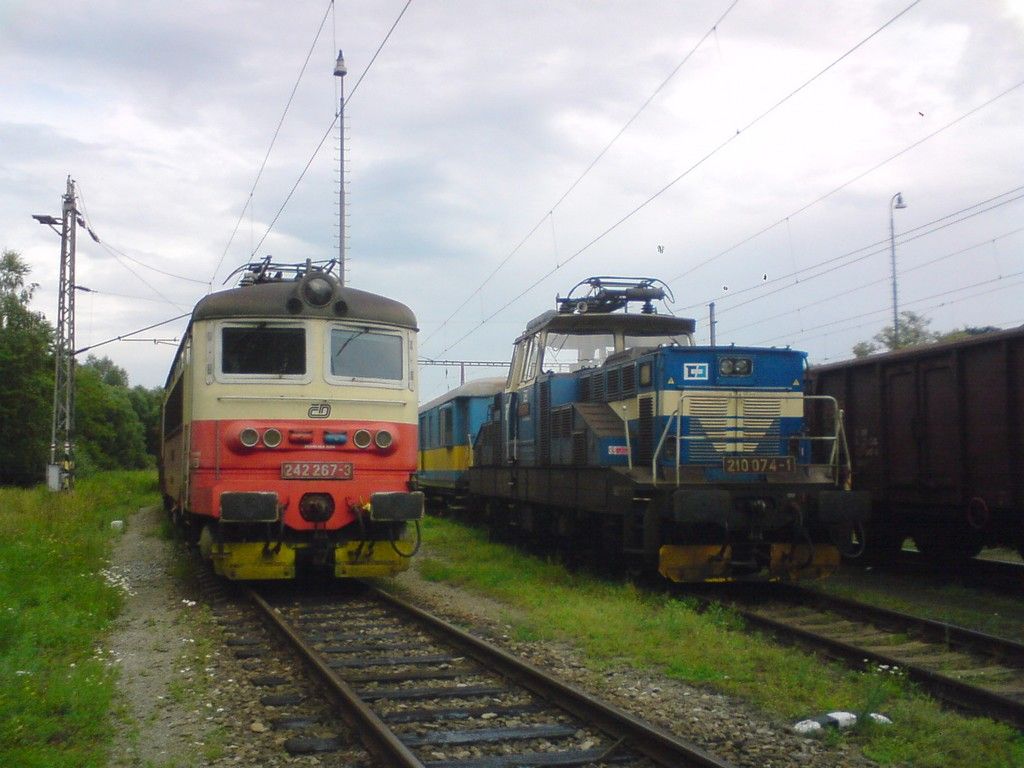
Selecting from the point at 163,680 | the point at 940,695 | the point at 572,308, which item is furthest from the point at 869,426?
the point at 163,680

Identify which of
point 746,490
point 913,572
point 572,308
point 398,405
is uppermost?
point 572,308

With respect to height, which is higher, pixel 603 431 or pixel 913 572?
pixel 603 431

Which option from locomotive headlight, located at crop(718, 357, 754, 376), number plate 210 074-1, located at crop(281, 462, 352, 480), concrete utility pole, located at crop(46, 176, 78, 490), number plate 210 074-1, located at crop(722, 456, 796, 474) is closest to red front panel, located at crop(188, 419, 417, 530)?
number plate 210 074-1, located at crop(281, 462, 352, 480)

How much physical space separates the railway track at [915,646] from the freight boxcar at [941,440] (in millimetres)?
2590

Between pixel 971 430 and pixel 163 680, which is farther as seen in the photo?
pixel 971 430

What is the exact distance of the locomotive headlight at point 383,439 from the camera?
9.91 metres

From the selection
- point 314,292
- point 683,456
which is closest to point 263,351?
point 314,292

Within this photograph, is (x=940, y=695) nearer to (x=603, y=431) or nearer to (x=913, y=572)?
(x=603, y=431)

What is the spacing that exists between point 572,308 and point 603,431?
2387 mm

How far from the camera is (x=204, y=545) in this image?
993cm

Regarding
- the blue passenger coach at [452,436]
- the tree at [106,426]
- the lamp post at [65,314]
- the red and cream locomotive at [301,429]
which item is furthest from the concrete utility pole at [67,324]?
the tree at [106,426]

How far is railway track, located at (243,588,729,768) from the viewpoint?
4867 millimetres

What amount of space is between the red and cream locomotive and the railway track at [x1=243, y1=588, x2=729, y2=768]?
1367 millimetres

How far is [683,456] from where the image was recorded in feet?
32.4
